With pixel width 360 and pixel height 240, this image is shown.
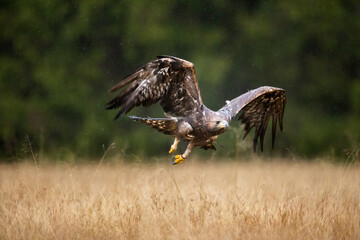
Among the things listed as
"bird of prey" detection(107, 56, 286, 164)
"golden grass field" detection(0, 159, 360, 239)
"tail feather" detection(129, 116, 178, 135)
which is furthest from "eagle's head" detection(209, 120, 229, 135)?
"golden grass field" detection(0, 159, 360, 239)

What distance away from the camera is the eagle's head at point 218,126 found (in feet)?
17.6

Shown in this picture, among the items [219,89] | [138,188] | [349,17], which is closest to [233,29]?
[219,89]

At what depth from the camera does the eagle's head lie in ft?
17.6

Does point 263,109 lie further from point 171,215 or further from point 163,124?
point 171,215

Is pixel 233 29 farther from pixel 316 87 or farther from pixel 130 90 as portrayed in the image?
pixel 130 90

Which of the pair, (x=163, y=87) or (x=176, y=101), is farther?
(x=176, y=101)

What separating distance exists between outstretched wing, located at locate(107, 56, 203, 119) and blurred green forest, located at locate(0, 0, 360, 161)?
7822 mm

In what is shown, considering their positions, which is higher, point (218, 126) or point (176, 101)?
point (176, 101)

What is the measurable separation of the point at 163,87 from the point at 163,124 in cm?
50

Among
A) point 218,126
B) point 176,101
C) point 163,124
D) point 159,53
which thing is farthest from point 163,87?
point 159,53

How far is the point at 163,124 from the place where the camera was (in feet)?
17.6

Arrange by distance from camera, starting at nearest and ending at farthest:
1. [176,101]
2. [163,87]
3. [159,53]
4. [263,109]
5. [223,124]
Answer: [223,124]
[163,87]
[176,101]
[263,109]
[159,53]

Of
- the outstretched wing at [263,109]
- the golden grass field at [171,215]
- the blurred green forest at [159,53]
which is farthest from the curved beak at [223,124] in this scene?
the blurred green forest at [159,53]

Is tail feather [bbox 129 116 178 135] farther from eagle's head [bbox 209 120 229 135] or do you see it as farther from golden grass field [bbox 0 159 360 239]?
golden grass field [bbox 0 159 360 239]
